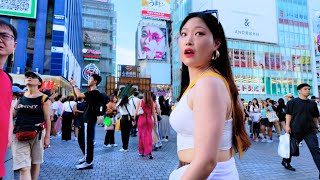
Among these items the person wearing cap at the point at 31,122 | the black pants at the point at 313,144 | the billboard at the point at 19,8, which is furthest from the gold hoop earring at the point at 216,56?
the billboard at the point at 19,8

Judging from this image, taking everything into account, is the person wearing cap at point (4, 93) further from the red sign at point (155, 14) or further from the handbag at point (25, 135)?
the red sign at point (155, 14)

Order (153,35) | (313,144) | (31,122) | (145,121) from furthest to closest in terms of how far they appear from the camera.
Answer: (153,35), (145,121), (313,144), (31,122)

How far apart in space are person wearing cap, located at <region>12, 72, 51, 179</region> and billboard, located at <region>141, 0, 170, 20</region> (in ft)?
163

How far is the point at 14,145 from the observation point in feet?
11.8

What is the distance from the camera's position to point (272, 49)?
49.5m

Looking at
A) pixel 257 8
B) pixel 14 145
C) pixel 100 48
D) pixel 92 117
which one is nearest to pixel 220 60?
pixel 14 145

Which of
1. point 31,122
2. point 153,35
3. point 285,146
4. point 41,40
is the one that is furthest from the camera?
point 153,35

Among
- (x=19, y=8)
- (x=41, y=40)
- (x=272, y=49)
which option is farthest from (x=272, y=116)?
(x=272, y=49)

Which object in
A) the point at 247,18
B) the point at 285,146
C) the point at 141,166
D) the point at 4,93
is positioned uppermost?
the point at 247,18

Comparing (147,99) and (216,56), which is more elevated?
(216,56)

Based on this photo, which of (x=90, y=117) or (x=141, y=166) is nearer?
(x=90, y=117)

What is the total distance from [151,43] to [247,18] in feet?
63.8

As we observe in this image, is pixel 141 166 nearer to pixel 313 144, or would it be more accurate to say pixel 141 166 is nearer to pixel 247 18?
pixel 313 144

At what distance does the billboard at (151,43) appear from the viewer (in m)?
49.2
